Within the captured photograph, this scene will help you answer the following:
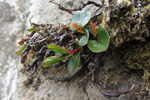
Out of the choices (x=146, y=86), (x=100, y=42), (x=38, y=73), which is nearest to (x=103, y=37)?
(x=100, y=42)

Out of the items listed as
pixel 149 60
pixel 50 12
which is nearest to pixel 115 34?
pixel 149 60

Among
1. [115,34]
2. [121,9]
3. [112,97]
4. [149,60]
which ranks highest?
[121,9]

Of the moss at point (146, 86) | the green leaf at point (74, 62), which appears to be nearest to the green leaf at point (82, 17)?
the green leaf at point (74, 62)

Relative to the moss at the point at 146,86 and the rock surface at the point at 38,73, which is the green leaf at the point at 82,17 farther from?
the moss at the point at 146,86

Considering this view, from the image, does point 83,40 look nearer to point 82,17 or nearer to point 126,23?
point 82,17

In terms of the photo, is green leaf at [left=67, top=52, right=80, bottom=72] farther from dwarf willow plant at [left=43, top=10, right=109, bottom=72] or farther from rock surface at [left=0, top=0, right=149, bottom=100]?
rock surface at [left=0, top=0, right=149, bottom=100]

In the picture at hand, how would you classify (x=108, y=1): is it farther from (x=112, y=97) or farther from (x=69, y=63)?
(x=112, y=97)

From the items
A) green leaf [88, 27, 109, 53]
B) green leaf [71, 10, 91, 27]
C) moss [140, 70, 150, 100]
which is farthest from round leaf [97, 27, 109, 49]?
moss [140, 70, 150, 100]
